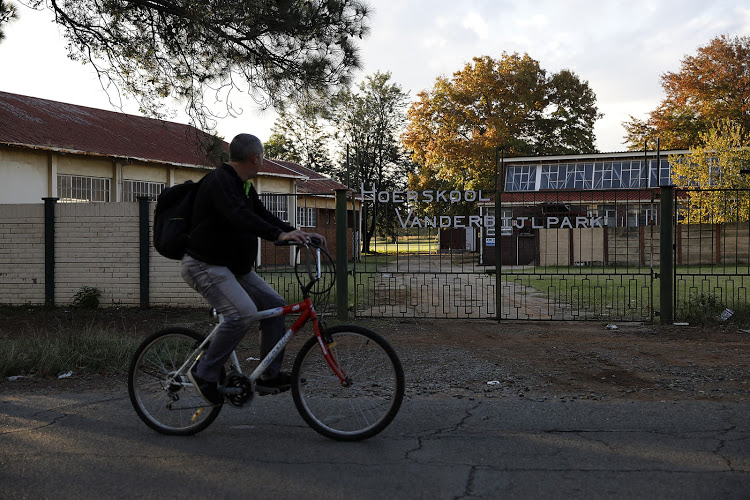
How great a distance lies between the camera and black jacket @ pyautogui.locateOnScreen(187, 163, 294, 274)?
4547 millimetres

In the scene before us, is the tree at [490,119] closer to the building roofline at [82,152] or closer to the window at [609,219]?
the building roofline at [82,152]

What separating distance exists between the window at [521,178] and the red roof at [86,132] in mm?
17419

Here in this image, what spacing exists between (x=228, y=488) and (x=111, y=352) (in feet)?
13.9

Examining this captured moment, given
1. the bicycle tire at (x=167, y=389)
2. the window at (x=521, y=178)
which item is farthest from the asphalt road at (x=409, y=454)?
the window at (x=521, y=178)

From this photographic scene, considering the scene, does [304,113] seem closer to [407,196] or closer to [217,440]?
[407,196]

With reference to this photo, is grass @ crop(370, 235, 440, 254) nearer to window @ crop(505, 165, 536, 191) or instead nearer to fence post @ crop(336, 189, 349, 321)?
fence post @ crop(336, 189, 349, 321)

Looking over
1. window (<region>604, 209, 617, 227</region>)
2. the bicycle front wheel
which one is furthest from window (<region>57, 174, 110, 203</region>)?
the bicycle front wheel

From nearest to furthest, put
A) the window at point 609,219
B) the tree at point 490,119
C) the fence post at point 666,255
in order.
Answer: the fence post at point 666,255
the window at point 609,219
the tree at point 490,119

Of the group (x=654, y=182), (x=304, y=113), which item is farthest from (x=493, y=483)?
(x=654, y=182)

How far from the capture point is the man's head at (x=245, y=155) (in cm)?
485

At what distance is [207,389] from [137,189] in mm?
20628

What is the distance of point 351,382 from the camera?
479 cm

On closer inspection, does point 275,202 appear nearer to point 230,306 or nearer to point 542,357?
point 542,357

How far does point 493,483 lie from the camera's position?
13.1 feet
